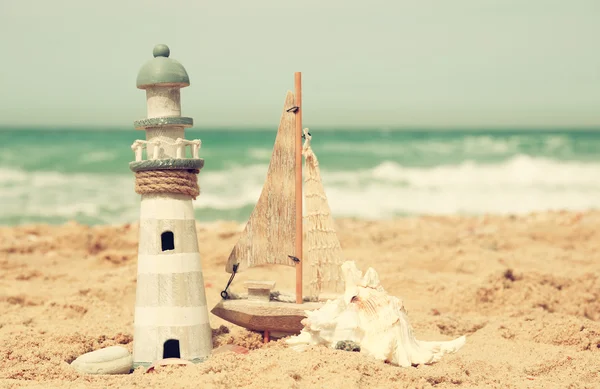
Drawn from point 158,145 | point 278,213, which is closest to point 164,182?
point 158,145

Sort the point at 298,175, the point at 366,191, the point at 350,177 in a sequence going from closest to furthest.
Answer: the point at 298,175 → the point at 366,191 → the point at 350,177

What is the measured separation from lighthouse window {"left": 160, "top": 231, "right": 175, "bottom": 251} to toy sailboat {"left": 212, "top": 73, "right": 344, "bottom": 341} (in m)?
0.48

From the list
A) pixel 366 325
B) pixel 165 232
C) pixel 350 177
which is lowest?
pixel 366 325

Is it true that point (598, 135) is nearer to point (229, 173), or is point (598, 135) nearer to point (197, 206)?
point (229, 173)

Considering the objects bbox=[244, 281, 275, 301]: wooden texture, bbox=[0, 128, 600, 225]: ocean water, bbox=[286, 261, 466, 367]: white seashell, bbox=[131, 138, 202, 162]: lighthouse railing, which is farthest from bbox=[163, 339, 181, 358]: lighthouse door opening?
bbox=[0, 128, 600, 225]: ocean water

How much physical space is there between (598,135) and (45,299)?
152ft

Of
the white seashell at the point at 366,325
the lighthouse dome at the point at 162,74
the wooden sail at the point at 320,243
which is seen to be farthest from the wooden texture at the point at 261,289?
the lighthouse dome at the point at 162,74

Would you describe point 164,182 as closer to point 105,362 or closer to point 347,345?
point 105,362

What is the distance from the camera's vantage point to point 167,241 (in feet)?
16.1

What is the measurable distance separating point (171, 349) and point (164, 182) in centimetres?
125

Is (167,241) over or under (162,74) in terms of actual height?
under

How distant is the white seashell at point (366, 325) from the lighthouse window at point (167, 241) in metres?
1.11

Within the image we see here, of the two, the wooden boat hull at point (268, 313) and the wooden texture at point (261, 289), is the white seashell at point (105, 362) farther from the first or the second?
the wooden texture at point (261, 289)

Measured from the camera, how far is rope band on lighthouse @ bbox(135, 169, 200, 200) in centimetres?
474
